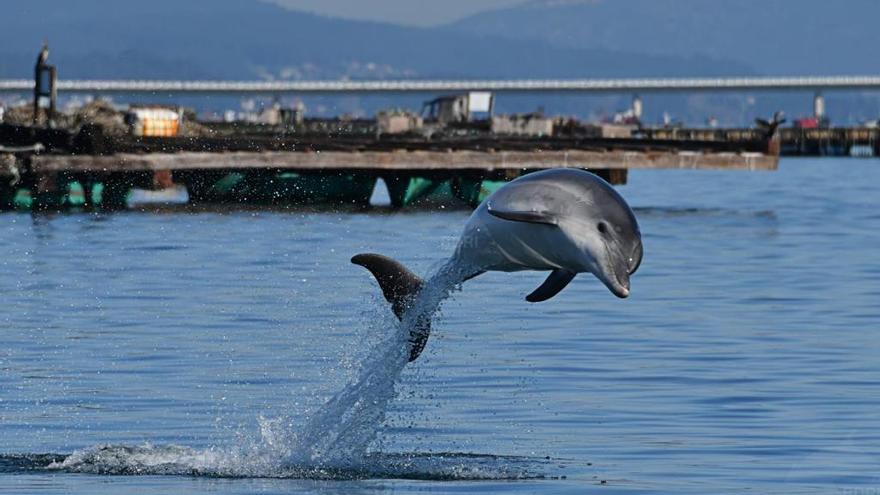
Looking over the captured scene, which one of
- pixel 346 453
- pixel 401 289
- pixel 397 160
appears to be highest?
pixel 401 289

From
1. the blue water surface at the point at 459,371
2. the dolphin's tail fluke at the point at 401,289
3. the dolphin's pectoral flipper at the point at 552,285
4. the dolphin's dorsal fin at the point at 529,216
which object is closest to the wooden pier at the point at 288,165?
the blue water surface at the point at 459,371

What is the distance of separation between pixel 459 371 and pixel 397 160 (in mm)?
25508

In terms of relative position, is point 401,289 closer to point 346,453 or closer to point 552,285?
point 552,285

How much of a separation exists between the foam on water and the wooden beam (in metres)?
27.0

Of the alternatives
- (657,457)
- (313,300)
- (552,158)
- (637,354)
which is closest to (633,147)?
(552,158)

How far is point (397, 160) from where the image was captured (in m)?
43.7

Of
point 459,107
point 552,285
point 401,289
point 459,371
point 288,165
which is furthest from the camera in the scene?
point 459,107

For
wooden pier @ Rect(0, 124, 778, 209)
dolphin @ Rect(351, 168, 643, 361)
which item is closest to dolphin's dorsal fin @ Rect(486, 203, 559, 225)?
dolphin @ Rect(351, 168, 643, 361)

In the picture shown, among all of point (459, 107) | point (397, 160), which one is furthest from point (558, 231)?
point (459, 107)

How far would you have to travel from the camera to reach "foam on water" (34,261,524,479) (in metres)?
13.1

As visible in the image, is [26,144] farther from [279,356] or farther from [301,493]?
[301,493]

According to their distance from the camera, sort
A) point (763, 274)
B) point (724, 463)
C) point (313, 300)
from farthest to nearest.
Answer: point (763, 274) < point (313, 300) < point (724, 463)

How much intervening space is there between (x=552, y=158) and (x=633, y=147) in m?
5.62

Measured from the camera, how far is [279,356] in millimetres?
19328
